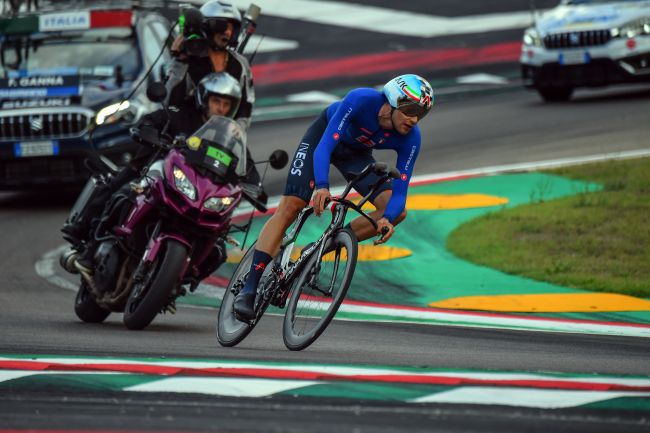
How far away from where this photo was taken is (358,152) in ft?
30.3

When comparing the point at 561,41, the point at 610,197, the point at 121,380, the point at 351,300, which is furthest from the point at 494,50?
the point at 121,380

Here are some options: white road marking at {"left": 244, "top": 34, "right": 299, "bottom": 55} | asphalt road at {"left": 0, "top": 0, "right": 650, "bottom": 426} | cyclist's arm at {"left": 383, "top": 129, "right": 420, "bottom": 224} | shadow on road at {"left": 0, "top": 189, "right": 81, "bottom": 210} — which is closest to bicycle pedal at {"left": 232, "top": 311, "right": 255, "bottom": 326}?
asphalt road at {"left": 0, "top": 0, "right": 650, "bottom": 426}

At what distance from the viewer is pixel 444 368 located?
7.80 metres

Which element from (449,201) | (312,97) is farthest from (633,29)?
(449,201)

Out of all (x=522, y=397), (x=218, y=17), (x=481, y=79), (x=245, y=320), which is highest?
(x=218, y=17)

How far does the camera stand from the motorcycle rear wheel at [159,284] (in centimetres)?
957

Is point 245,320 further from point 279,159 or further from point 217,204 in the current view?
point 279,159

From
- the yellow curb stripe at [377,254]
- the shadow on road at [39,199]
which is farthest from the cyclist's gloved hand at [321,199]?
the shadow on road at [39,199]

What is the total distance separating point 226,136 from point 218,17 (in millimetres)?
1177

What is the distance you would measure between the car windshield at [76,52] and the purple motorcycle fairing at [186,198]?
5.81 meters

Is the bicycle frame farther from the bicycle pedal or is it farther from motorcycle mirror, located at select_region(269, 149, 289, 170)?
motorcycle mirror, located at select_region(269, 149, 289, 170)

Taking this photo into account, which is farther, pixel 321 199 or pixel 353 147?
pixel 353 147

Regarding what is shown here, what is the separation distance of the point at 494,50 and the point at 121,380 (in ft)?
61.5

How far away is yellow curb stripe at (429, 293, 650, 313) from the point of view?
1087 centimetres
